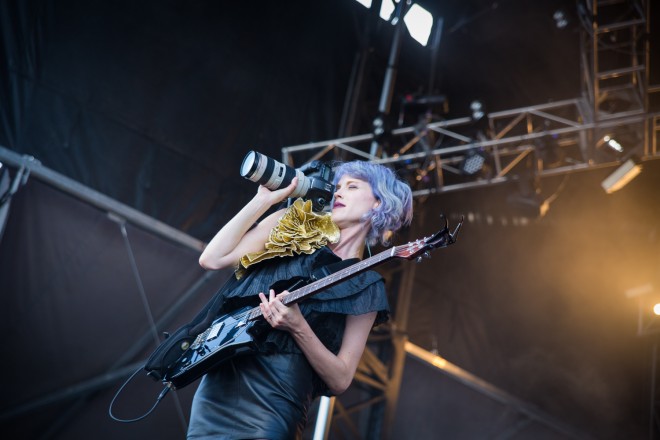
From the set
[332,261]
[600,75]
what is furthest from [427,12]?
[332,261]

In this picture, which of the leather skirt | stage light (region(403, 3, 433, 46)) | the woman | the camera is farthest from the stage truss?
the leather skirt

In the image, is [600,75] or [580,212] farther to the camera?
[580,212]

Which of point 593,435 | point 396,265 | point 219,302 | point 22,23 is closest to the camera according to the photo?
point 219,302

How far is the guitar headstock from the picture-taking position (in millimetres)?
1694

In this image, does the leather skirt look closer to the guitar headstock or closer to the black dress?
the black dress

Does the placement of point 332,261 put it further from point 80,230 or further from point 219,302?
point 80,230

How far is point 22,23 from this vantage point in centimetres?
432

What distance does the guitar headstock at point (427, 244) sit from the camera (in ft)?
5.56

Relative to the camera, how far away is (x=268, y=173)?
2020 millimetres

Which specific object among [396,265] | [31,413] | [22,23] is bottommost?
[31,413]

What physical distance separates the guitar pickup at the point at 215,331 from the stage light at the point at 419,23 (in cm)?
474

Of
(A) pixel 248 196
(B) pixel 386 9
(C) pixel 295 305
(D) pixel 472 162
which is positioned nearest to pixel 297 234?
(C) pixel 295 305

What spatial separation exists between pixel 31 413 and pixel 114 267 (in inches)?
44.2

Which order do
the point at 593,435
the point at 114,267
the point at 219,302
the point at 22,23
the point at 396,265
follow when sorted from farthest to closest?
1. the point at 593,435
2. the point at 396,265
3. the point at 114,267
4. the point at 22,23
5. the point at 219,302
